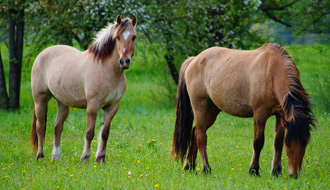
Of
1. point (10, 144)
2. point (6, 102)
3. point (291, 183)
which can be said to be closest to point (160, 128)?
point (10, 144)

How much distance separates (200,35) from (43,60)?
748cm

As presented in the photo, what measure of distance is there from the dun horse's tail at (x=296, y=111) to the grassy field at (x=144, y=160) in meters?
0.60

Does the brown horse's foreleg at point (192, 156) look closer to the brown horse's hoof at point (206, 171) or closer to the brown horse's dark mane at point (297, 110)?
the brown horse's hoof at point (206, 171)

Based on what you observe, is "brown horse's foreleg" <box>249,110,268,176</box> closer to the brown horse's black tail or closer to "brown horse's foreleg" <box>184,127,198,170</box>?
"brown horse's foreleg" <box>184,127,198,170</box>

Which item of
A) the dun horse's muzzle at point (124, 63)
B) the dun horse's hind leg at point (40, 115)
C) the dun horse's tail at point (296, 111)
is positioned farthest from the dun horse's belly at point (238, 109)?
the dun horse's hind leg at point (40, 115)

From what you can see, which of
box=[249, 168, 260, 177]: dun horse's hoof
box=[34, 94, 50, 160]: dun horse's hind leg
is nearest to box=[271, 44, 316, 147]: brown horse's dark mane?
box=[249, 168, 260, 177]: dun horse's hoof

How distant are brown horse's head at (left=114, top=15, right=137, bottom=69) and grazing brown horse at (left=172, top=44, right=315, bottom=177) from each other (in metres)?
0.99

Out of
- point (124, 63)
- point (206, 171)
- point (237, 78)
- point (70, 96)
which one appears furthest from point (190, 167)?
point (70, 96)

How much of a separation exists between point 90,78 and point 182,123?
1590 mm

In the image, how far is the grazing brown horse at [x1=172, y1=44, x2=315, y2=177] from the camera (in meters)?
4.89

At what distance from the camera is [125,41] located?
5988mm

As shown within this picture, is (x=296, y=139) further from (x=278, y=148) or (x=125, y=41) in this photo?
(x=125, y=41)

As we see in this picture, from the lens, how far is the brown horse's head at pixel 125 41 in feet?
19.3

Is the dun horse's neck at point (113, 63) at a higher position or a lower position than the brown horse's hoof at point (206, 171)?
higher
